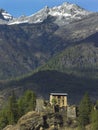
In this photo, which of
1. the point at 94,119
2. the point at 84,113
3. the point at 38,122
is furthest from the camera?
the point at 84,113

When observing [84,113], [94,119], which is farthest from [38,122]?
[94,119]

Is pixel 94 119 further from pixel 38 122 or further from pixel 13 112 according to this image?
pixel 13 112

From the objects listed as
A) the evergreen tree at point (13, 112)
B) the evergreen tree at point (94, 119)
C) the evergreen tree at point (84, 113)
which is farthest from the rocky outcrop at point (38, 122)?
the evergreen tree at point (13, 112)

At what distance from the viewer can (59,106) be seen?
19225 cm

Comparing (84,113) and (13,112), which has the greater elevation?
(13,112)

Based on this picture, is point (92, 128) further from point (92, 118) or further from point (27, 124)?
point (27, 124)

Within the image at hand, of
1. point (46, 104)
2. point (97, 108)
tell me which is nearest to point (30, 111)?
point (46, 104)

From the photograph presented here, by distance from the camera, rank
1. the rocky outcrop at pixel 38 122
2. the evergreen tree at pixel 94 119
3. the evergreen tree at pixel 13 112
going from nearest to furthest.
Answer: the evergreen tree at pixel 94 119, the rocky outcrop at pixel 38 122, the evergreen tree at pixel 13 112

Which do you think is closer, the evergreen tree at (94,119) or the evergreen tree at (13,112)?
the evergreen tree at (94,119)

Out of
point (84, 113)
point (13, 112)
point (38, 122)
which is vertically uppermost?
point (13, 112)

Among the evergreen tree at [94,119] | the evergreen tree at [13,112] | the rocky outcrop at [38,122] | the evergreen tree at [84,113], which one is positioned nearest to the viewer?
the evergreen tree at [94,119]

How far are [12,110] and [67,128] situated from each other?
2326cm

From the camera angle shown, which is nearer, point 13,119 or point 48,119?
point 48,119

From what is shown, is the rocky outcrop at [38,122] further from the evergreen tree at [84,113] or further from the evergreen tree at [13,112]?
the evergreen tree at [13,112]
